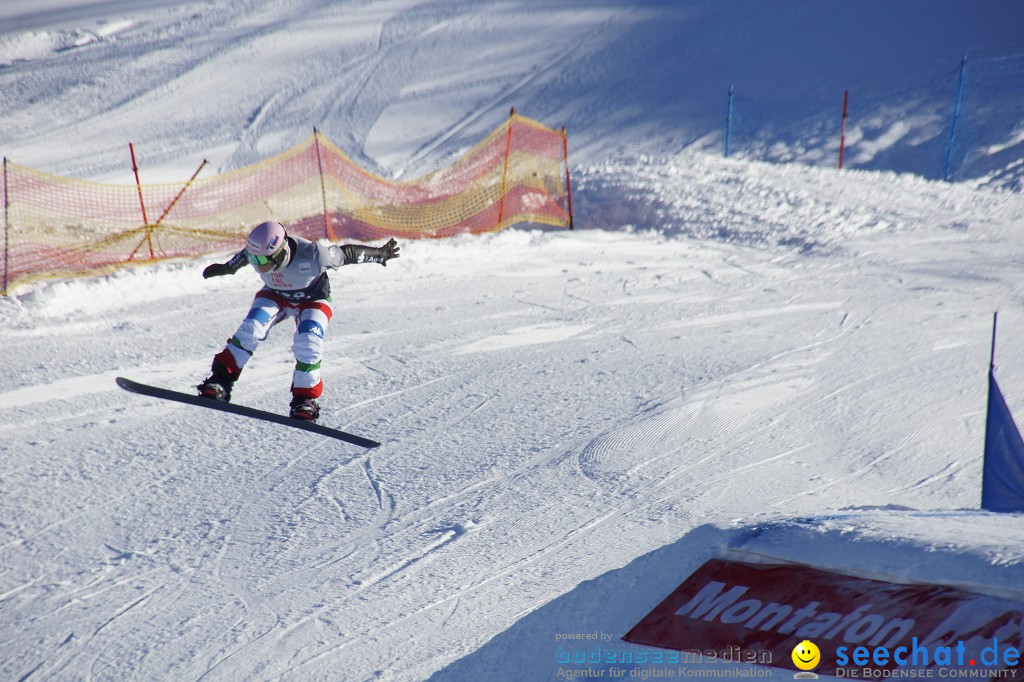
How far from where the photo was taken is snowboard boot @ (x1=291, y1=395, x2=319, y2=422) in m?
6.18

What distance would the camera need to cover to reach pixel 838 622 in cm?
414

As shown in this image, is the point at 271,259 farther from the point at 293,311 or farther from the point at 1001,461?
the point at 1001,461

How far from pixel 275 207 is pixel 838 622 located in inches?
414

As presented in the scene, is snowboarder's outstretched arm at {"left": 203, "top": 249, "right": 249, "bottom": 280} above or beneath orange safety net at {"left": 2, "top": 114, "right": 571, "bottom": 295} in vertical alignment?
beneath

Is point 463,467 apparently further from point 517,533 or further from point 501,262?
point 501,262

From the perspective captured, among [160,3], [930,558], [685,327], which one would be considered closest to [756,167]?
[685,327]

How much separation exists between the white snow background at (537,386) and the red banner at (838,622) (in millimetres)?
106

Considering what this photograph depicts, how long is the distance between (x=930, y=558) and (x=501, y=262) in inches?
345

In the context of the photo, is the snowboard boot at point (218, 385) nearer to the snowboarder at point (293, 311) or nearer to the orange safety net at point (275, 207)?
the snowboarder at point (293, 311)

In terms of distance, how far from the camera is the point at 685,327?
10.0 m

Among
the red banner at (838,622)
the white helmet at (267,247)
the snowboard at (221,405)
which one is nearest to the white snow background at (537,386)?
the red banner at (838,622)

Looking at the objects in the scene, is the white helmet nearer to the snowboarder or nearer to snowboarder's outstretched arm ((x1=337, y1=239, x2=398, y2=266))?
the snowboarder

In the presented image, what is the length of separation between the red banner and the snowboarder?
2.81 meters

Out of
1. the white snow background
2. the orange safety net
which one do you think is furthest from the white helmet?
the orange safety net
